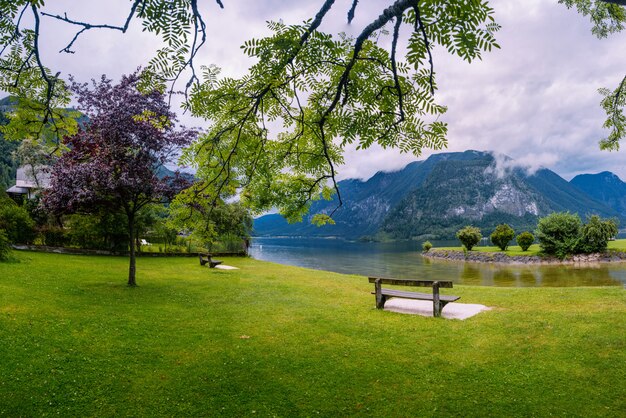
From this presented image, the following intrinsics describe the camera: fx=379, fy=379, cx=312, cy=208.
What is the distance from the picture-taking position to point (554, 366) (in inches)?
253

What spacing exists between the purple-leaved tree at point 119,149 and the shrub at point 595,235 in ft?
128

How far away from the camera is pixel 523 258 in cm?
3934

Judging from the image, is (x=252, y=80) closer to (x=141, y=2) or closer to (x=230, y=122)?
(x=141, y=2)

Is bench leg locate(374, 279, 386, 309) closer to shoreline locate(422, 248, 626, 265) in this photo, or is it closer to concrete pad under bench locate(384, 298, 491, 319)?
concrete pad under bench locate(384, 298, 491, 319)

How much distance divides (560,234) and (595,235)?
286 centimetres

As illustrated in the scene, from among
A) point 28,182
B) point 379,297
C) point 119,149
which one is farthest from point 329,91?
point 28,182

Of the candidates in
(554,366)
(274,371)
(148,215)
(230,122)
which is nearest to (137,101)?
(230,122)

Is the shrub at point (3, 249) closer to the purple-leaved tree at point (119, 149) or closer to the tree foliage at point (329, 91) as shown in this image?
the purple-leaved tree at point (119, 149)

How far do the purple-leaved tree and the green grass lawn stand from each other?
3.69 metres

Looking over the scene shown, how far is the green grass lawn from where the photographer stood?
523 cm

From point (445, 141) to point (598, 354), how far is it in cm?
582

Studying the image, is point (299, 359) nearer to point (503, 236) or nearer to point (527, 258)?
point (527, 258)

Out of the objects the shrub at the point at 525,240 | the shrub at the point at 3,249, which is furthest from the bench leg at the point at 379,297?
the shrub at the point at 525,240

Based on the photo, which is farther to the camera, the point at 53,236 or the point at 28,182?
the point at 28,182
